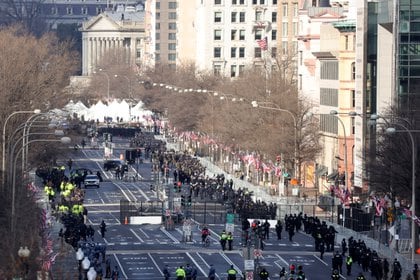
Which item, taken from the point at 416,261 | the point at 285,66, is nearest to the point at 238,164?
the point at 285,66

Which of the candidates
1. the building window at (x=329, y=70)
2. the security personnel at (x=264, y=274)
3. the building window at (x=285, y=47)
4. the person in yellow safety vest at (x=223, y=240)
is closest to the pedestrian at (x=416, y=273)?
the security personnel at (x=264, y=274)

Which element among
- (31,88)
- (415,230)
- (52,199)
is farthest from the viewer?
(31,88)

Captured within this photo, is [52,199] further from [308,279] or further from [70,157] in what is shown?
[70,157]

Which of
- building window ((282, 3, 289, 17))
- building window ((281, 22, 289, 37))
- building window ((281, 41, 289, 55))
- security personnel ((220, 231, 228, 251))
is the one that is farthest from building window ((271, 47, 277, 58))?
security personnel ((220, 231, 228, 251))

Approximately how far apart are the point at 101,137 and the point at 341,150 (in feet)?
220

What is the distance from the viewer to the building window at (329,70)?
131375 millimetres

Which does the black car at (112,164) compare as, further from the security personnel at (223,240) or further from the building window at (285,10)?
the security personnel at (223,240)

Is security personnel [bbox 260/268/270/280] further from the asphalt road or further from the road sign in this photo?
the road sign

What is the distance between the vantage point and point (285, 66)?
486 ft

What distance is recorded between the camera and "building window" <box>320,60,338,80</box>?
13138 centimetres

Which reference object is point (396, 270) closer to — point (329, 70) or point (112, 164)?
point (329, 70)

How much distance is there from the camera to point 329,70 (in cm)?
13375

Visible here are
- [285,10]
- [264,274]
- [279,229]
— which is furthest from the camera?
[285,10]

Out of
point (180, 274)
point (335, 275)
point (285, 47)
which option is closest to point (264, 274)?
point (335, 275)
